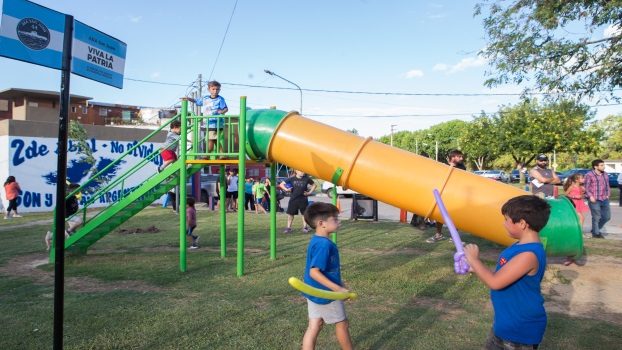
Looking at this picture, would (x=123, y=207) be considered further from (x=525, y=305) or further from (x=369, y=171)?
(x=525, y=305)

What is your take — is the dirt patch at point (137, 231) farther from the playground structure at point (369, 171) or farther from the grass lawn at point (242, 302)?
the playground structure at point (369, 171)

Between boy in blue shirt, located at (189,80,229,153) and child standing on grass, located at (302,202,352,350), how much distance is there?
436cm

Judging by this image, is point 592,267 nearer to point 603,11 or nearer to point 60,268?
point 603,11

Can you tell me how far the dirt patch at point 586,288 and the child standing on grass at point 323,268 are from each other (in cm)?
318

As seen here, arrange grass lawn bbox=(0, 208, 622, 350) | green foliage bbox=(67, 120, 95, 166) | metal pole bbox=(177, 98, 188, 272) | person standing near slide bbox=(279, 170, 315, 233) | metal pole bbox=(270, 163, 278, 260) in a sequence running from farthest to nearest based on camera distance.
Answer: green foliage bbox=(67, 120, 95, 166) → person standing near slide bbox=(279, 170, 315, 233) → metal pole bbox=(270, 163, 278, 260) → metal pole bbox=(177, 98, 188, 272) → grass lawn bbox=(0, 208, 622, 350)

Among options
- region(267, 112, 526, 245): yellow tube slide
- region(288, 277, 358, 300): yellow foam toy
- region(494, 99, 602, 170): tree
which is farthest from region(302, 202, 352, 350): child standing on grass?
region(494, 99, 602, 170): tree

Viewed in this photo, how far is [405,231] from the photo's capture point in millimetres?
12328

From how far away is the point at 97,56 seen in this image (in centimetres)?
339

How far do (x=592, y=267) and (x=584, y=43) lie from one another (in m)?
5.07

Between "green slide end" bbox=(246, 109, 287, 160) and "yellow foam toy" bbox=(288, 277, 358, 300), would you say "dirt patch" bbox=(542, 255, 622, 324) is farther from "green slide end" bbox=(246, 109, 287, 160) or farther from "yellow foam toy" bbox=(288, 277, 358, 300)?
"green slide end" bbox=(246, 109, 287, 160)

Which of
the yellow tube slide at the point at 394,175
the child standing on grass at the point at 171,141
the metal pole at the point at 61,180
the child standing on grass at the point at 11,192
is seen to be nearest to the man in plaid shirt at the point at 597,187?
the yellow tube slide at the point at 394,175

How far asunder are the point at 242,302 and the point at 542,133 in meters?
37.9

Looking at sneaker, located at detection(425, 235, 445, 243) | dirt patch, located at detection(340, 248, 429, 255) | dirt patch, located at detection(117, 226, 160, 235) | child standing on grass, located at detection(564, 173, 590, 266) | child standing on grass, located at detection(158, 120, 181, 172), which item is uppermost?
child standing on grass, located at detection(158, 120, 181, 172)

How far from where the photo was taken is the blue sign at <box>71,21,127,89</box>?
3240 millimetres
